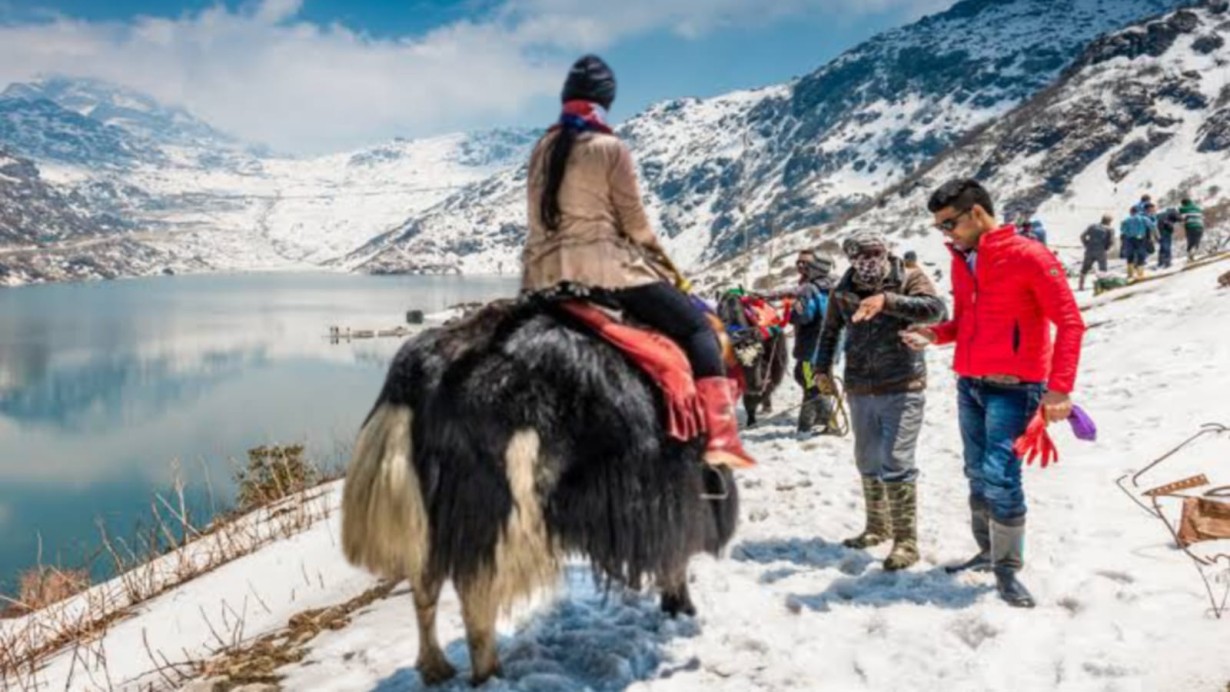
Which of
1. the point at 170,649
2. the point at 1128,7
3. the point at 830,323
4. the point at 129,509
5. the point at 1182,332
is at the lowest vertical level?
the point at 129,509

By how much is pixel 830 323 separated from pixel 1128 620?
2226mm

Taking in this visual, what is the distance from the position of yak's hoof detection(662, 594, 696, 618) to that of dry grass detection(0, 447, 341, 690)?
2381mm

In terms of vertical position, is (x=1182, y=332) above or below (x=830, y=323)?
below

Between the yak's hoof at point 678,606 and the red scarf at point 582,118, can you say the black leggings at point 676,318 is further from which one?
the yak's hoof at point 678,606

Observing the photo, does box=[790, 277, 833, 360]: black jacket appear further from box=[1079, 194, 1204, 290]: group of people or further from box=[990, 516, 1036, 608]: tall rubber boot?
box=[1079, 194, 1204, 290]: group of people

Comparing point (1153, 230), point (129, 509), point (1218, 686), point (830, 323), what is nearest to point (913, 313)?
point (830, 323)

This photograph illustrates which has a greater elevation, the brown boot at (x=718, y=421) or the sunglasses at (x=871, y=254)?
the sunglasses at (x=871, y=254)

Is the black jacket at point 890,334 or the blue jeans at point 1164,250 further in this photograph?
the blue jeans at point 1164,250

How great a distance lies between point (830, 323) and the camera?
478 cm

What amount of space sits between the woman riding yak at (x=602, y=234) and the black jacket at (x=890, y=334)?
1.51m

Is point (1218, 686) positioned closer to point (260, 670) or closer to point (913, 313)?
point (913, 313)

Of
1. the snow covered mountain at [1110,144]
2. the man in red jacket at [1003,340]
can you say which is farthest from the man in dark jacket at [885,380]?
the snow covered mountain at [1110,144]

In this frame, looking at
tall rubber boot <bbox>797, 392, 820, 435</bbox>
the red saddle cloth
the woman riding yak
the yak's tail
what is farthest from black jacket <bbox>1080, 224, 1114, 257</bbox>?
the yak's tail

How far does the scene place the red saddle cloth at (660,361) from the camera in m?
3.01
